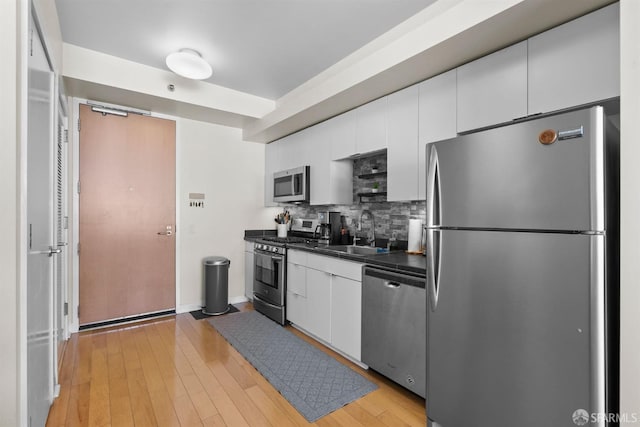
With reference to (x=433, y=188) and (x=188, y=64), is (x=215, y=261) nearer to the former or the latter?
(x=188, y=64)

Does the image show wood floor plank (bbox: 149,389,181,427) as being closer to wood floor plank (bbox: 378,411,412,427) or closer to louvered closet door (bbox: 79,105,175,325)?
wood floor plank (bbox: 378,411,412,427)

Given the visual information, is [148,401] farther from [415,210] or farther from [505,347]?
[415,210]

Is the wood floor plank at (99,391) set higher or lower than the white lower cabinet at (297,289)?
lower

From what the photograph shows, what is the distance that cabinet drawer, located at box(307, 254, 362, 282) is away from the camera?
97.8 inches

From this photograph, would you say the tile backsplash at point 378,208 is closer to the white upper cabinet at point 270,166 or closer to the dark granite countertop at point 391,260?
the dark granite countertop at point 391,260

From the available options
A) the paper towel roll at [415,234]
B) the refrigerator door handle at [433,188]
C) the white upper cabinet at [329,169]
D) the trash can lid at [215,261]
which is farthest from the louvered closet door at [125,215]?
the refrigerator door handle at [433,188]

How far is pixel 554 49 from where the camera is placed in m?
1.70

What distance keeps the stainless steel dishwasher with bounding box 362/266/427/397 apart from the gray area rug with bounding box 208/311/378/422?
0.24m

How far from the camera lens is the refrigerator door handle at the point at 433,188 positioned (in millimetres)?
1734

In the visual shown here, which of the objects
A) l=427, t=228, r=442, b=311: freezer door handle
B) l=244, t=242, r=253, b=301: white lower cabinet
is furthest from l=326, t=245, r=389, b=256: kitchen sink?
l=244, t=242, r=253, b=301: white lower cabinet

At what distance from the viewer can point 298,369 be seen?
2457 mm

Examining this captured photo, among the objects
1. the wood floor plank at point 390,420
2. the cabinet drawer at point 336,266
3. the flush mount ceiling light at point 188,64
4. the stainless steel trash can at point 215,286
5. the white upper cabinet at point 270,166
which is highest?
the flush mount ceiling light at point 188,64

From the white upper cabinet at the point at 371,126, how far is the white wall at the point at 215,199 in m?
1.98

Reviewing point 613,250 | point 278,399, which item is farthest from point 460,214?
point 278,399
